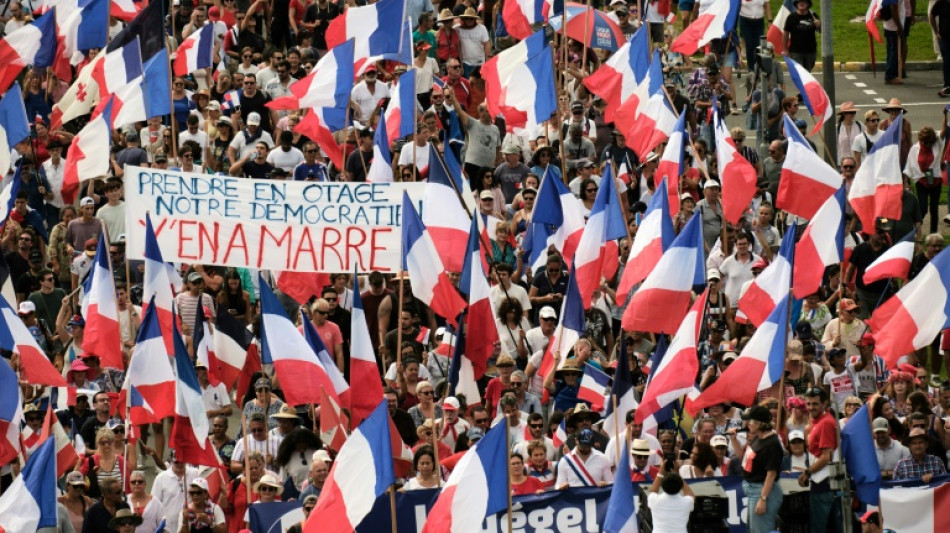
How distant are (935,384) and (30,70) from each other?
13.8 metres

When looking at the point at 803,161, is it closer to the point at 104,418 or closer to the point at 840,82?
the point at 104,418

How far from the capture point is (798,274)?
77.6 ft

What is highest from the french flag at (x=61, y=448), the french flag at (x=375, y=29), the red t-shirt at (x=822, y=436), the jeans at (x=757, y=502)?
the french flag at (x=375, y=29)

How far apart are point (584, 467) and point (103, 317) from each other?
199 inches

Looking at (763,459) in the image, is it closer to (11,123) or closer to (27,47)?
(11,123)

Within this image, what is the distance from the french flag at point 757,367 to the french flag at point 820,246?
6.09 feet

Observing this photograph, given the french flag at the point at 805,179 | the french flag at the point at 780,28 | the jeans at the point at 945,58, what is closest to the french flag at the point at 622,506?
the french flag at the point at 805,179

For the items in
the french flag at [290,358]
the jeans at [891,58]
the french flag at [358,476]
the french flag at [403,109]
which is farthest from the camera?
the jeans at [891,58]

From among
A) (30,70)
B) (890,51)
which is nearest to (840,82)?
(890,51)

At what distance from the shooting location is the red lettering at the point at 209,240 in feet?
81.0

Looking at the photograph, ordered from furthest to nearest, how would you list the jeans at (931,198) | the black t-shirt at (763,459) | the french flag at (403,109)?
the jeans at (931,198) → the french flag at (403,109) → the black t-shirt at (763,459)

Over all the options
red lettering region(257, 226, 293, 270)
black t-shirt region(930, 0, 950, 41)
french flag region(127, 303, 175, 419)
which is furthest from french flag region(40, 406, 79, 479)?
black t-shirt region(930, 0, 950, 41)

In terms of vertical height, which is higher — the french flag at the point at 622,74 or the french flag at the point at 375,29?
the french flag at the point at 375,29

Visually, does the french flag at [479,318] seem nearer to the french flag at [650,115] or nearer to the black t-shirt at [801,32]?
the french flag at [650,115]
